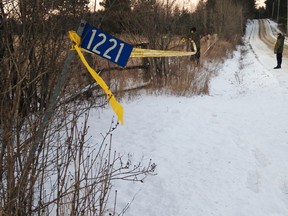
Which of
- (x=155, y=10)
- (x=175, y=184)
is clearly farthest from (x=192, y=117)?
(x=155, y=10)

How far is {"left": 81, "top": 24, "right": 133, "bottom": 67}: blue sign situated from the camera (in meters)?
2.01

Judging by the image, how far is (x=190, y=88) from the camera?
26.6 ft

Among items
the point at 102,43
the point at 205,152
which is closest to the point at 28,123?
the point at 102,43

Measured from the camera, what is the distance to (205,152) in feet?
15.4

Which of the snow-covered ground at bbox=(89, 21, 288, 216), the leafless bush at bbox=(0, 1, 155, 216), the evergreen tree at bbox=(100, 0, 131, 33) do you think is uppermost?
the evergreen tree at bbox=(100, 0, 131, 33)

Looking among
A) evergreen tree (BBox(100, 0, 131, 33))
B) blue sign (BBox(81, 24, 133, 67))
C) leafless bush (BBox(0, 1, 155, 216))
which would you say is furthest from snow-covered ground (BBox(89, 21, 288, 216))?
evergreen tree (BBox(100, 0, 131, 33))

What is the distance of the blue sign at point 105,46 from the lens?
2014 mm

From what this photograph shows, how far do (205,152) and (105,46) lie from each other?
307cm

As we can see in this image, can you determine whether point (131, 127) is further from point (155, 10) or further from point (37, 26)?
point (155, 10)

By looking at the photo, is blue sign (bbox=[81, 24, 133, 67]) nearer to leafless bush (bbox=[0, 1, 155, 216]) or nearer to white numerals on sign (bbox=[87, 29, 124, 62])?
white numerals on sign (bbox=[87, 29, 124, 62])

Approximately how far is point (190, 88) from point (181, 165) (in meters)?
4.12

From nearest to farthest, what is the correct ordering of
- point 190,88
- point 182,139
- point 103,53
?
point 103,53
point 182,139
point 190,88

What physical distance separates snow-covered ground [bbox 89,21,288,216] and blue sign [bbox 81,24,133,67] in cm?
171

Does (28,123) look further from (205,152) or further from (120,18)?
(120,18)
